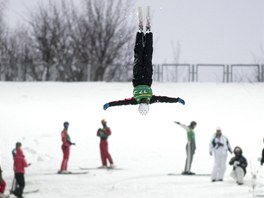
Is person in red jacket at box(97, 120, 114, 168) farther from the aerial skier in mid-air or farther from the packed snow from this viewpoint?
the aerial skier in mid-air

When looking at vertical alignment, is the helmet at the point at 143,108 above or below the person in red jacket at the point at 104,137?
above

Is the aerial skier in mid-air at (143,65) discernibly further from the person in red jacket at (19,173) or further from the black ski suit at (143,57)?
the person in red jacket at (19,173)

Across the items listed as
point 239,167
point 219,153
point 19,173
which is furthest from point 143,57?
point 219,153

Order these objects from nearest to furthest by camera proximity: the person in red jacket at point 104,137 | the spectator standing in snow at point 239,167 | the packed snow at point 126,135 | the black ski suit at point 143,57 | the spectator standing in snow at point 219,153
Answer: the black ski suit at point 143,57 → the spectator standing in snow at point 239,167 → the packed snow at point 126,135 → the spectator standing in snow at point 219,153 → the person in red jacket at point 104,137

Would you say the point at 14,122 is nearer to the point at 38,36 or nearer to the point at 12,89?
the point at 12,89

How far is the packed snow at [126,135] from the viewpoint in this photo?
20734mm

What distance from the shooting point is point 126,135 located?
31.1 m

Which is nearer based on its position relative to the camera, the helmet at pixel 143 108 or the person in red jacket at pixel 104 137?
the helmet at pixel 143 108

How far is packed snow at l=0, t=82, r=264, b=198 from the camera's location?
2073 cm

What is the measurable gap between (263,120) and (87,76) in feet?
55.7

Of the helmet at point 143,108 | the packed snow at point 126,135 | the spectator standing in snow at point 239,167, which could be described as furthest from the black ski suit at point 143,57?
the spectator standing in snow at point 239,167

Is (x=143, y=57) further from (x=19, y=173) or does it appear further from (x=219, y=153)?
(x=219, y=153)

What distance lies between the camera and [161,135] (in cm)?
3103

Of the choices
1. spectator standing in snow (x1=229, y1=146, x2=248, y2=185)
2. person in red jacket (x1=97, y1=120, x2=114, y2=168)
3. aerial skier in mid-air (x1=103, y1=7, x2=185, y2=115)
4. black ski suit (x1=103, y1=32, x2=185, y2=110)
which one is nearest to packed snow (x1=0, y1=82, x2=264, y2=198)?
spectator standing in snow (x1=229, y1=146, x2=248, y2=185)
